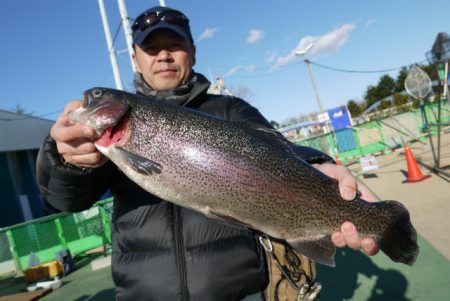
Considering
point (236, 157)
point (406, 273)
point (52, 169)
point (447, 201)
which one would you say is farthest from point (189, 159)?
point (447, 201)

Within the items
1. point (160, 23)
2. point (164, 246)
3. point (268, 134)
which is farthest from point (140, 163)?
point (160, 23)

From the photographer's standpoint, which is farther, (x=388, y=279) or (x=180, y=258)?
(x=388, y=279)

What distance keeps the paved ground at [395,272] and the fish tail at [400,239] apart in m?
2.85

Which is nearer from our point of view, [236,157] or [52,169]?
[52,169]

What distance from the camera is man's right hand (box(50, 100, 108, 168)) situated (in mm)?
2020

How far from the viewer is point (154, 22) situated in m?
2.64

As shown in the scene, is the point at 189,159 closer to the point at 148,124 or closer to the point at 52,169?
the point at 148,124

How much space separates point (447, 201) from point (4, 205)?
→ 18.0 meters

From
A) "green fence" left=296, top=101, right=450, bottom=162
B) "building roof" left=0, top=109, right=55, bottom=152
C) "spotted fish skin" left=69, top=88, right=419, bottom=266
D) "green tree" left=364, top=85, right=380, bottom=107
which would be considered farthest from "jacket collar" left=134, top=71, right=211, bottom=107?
"green tree" left=364, top=85, right=380, bottom=107

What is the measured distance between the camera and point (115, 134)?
2.27m

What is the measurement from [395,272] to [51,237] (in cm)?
1064

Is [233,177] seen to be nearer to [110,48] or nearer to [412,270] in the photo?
[412,270]

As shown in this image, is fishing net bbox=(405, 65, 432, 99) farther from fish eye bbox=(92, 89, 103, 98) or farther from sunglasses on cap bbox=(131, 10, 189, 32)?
fish eye bbox=(92, 89, 103, 98)

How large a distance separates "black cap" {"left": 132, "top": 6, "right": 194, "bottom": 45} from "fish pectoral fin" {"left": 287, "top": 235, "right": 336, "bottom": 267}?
1656 mm
